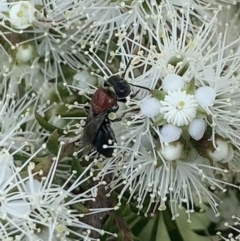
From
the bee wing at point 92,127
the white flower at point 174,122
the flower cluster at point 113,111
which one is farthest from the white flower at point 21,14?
the bee wing at point 92,127

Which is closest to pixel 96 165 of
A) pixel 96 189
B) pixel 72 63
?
pixel 96 189

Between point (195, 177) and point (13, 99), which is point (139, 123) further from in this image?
point (13, 99)

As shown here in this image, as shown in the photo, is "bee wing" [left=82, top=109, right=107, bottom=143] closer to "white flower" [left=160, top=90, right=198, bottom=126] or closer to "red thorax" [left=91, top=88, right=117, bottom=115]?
"red thorax" [left=91, top=88, right=117, bottom=115]

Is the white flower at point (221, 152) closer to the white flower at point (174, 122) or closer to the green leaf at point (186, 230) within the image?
the white flower at point (174, 122)

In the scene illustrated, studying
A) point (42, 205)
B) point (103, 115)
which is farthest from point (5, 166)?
point (103, 115)

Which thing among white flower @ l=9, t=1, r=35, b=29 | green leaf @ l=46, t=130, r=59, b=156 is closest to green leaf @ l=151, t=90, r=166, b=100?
green leaf @ l=46, t=130, r=59, b=156

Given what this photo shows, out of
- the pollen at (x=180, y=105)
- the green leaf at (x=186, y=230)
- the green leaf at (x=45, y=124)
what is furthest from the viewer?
the green leaf at (x=186, y=230)

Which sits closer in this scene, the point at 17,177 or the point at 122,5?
the point at 17,177
